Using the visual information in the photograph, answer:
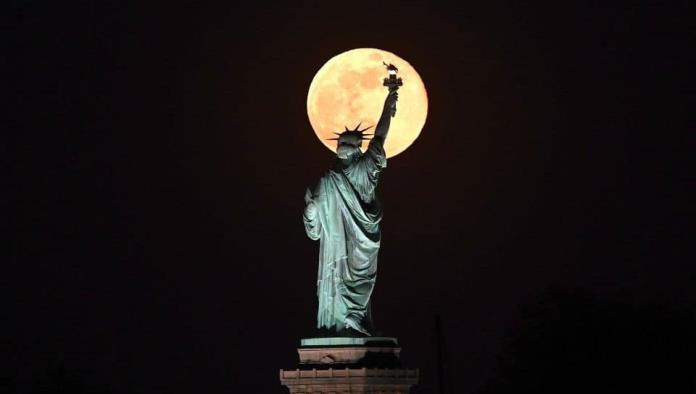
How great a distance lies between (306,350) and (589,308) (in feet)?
62.4

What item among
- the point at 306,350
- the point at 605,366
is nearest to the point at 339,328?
the point at 306,350

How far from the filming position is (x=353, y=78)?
77.9 feet

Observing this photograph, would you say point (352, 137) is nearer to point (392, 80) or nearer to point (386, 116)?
point (386, 116)

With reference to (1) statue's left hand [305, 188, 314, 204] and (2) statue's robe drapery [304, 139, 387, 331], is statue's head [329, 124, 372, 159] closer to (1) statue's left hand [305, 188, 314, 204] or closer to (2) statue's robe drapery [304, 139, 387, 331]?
(2) statue's robe drapery [304, 139, 387, 331]

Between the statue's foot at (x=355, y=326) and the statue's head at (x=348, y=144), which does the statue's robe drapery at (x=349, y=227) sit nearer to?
the statue's head at (x=348, y=144)

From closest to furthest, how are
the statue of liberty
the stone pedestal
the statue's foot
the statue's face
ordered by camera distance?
1. the stone pedestal
2. the statue's foot
3. the statue of liberty
4. the statue's face

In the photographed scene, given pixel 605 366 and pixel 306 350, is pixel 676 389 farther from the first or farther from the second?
pixel 306 350

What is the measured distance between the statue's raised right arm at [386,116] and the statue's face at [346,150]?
1.17 feet

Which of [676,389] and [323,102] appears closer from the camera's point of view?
[323,102]

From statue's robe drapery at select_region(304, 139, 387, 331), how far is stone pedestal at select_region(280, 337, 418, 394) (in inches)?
30.8

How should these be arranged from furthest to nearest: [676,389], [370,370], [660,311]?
[660,311], [676,389], [370,370]

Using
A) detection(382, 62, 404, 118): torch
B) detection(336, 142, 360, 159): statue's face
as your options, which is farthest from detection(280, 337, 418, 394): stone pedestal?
detection(382, 62, 404, 118): torch

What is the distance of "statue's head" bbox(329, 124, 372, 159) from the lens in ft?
74.5

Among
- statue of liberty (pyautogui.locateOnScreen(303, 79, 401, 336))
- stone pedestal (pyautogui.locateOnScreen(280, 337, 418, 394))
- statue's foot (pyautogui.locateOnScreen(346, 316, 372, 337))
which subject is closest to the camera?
stone pedestal (pyautogui.locateOnScreen(280, 337, 418, 394))
